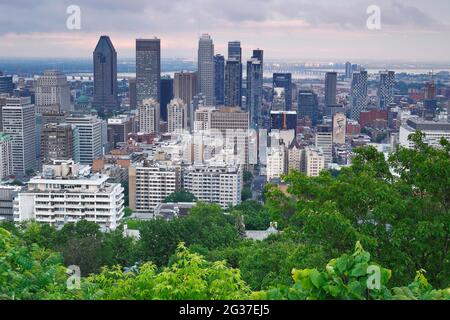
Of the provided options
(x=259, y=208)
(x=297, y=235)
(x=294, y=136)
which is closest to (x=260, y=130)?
(x=294, y=136)

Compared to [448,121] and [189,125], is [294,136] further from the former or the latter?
[448,121]

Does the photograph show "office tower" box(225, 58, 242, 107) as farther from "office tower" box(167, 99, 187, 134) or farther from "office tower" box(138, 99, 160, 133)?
"office tower" box(138, 99, 160, 133)

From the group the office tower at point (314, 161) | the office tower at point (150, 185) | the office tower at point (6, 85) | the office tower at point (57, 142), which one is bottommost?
the office tower at point (150, 185)

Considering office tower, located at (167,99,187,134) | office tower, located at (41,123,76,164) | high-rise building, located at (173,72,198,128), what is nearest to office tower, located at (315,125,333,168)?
high-rise building, located at (173,72,198,128)

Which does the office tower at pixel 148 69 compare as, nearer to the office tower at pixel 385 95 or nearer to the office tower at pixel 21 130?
the office tower at pixel 21 130

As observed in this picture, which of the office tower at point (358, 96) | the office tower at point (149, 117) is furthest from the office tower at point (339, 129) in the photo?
the office tower at point (149, 117)

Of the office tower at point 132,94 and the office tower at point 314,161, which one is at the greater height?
the office tower at point 132,94
